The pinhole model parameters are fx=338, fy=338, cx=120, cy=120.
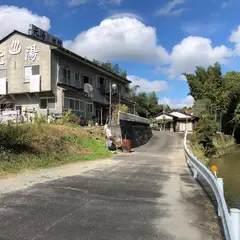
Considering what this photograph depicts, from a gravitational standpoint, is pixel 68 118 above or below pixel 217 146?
above

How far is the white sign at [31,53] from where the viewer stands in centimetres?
3006

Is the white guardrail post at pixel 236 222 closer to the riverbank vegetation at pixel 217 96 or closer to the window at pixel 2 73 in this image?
the window at pixel 2 73

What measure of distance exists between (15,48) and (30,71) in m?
2.88

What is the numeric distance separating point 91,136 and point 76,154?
19.2ft

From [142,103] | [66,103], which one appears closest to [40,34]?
[66,103]

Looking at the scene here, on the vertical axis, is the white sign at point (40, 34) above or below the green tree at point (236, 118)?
above

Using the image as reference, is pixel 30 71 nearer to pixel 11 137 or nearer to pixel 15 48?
pixel 15 48

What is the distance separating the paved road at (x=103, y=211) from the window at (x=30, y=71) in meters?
20.7

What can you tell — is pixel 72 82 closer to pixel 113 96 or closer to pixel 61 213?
pixel 113 96

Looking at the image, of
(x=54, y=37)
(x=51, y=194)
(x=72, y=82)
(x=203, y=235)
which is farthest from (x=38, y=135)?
(x=54, y=37)

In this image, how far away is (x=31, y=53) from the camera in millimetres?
30234

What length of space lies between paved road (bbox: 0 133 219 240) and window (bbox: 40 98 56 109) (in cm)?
1978

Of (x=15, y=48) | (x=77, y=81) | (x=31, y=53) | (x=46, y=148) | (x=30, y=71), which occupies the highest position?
(x=15, y=48)

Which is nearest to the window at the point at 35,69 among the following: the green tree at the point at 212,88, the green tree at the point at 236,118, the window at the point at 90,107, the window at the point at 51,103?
the window at the point at 51,103
